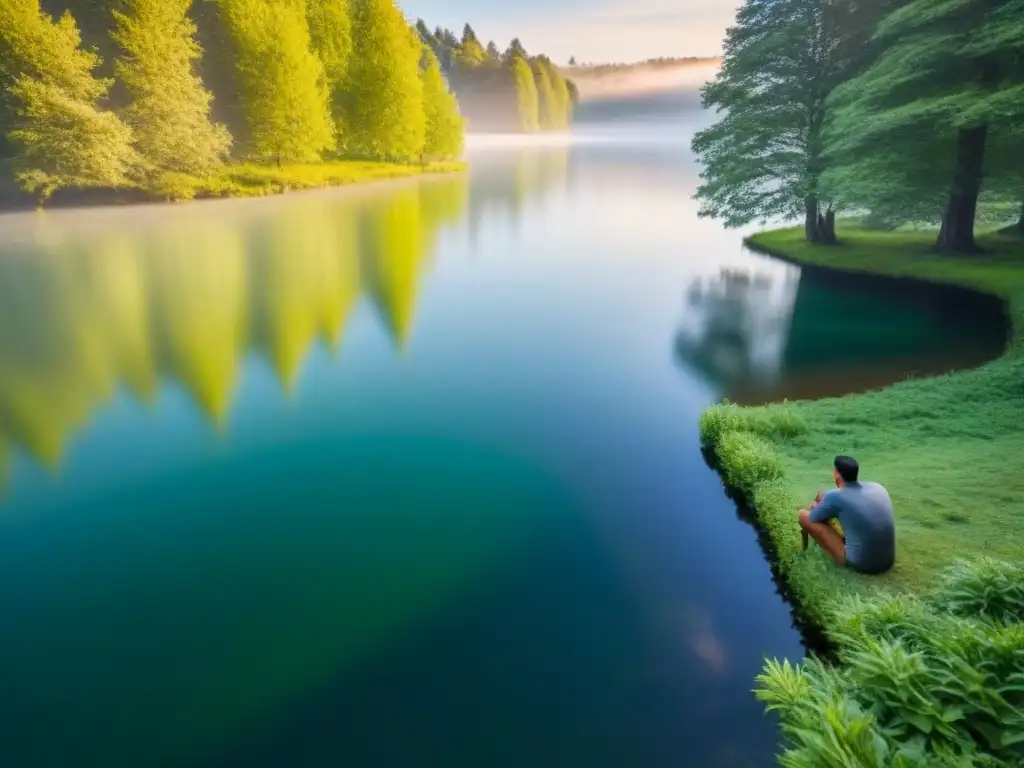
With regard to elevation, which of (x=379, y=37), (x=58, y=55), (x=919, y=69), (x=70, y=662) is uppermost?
(x=379, y=37)

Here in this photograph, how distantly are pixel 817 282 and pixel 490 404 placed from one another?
1633 cm

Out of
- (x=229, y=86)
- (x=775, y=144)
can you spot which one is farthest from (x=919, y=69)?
(x=229, y=86)

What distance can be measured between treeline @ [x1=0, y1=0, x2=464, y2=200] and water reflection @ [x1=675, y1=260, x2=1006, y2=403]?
127 feet

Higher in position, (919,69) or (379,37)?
(379,37)

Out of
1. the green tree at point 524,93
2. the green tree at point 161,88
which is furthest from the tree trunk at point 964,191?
the green tree at point 524,93

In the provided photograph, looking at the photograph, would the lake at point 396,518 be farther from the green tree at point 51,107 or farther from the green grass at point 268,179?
the green grass at point 268,179

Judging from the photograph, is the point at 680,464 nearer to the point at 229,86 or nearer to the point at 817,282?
the point at 817,282

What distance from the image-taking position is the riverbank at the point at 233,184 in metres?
42.9

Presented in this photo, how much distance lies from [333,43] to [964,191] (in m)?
56.1

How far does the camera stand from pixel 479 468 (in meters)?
10.8

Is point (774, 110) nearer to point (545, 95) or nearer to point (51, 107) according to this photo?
point (51, 107)

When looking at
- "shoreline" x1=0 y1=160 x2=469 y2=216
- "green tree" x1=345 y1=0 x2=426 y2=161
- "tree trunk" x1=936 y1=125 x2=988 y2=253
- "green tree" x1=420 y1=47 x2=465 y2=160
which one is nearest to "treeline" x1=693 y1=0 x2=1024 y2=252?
"tree trunk" x1=936 y1=125 x2=988 y2=253

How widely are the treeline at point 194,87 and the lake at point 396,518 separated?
21.9 metres

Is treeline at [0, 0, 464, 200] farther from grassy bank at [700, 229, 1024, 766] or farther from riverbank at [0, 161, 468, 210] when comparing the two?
grassy bank at [700, 229, 1024, 766]
